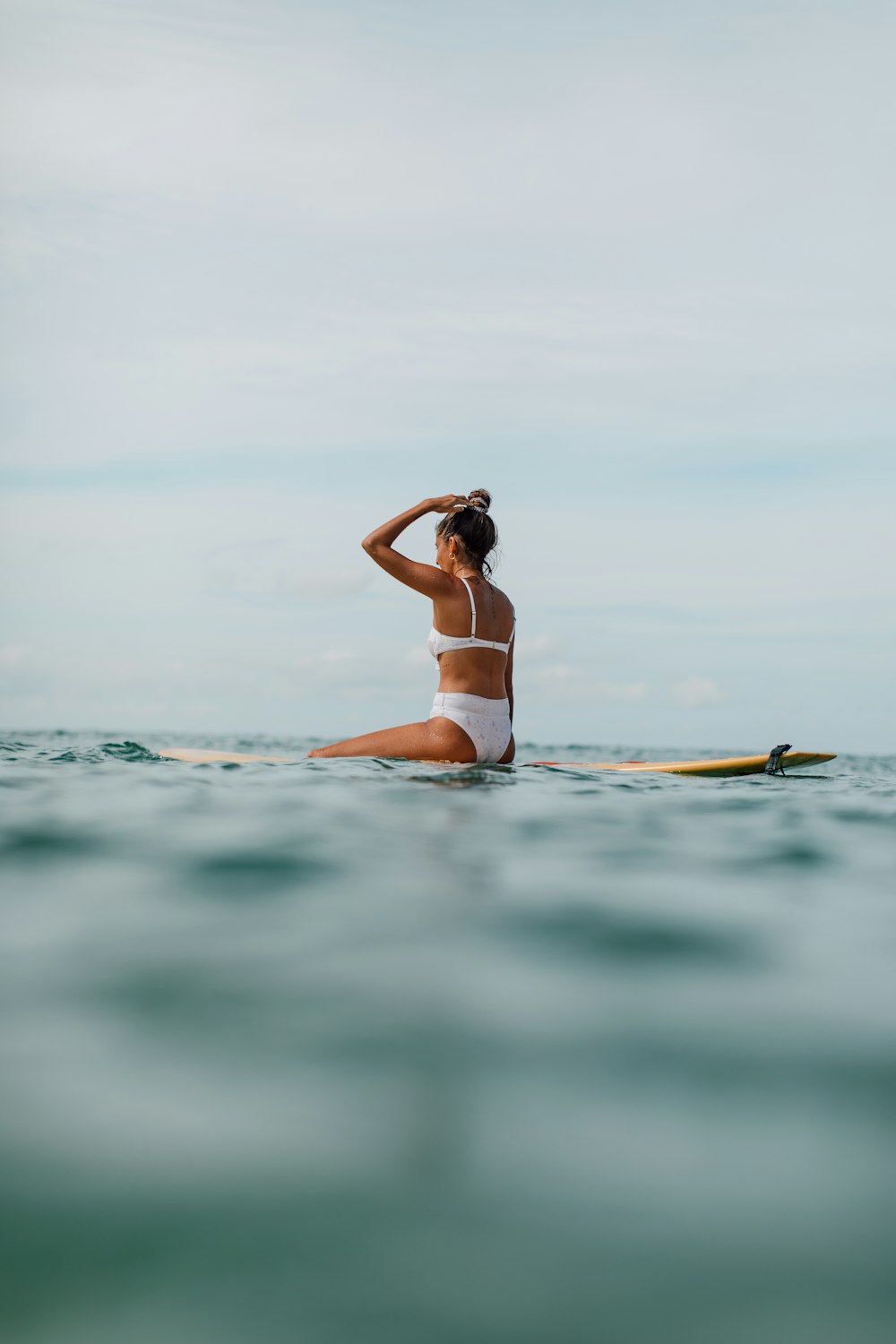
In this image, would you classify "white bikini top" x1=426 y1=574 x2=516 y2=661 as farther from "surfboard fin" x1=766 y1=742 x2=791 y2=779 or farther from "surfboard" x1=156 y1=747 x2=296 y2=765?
"surfboard fin" x1=766 y1=742 x2=791 y2=779

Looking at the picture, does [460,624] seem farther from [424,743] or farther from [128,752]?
[128,752]

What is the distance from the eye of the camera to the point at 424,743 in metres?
7.11

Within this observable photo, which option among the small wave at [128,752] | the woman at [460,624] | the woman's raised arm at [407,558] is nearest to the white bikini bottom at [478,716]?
the woman at [460,624]

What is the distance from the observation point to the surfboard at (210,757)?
720 cm

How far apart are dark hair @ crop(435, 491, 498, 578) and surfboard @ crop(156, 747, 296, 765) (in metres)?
1.93

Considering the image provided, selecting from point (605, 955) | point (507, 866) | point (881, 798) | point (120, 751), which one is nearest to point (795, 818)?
point (881, 798)

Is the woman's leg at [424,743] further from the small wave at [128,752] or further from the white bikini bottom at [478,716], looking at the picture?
the small wave at [128,752]

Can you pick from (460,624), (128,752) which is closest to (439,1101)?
(460,624)

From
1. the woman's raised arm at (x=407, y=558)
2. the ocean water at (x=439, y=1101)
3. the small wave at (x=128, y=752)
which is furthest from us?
the small wave at (x=128, y=752)

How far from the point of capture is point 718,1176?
4.72ft

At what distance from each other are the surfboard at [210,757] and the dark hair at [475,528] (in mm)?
1932

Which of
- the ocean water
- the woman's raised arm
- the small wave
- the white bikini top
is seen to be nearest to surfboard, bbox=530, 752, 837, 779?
the white bikini top

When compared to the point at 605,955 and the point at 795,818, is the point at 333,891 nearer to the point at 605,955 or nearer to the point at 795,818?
the point at 605,955

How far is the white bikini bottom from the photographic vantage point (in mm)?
7016
